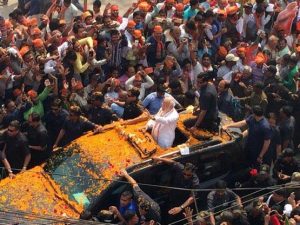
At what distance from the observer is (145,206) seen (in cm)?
1069

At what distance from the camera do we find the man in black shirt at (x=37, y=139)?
12.1 m

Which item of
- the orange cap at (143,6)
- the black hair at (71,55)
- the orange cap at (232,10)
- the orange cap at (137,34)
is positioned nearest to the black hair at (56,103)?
the black hair at (71,55)

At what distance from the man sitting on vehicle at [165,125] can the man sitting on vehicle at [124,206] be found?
4.50ft

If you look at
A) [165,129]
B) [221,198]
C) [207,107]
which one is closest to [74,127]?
[165,129]

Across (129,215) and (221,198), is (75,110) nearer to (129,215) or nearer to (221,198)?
(129,215)

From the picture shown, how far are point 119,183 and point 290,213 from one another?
271 centimetres

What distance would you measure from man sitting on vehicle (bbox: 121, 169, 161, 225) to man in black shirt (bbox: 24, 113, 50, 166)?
1929 millimetres

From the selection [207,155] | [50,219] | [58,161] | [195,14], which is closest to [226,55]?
[195,14]

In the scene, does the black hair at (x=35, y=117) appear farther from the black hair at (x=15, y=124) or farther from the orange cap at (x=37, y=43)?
the orange cap at (x=37, y=43)

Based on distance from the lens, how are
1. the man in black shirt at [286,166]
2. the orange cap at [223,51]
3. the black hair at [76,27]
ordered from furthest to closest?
the orange cap at [223,51] < the black hair at [76,27] < the man in black shirt at [286,166]

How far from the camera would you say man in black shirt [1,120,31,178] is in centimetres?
1180

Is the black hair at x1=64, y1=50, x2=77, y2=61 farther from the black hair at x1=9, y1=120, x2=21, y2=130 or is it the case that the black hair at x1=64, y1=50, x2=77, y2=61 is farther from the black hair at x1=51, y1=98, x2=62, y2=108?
the black hair at x1=9, y1=120, x2=21, y2=130

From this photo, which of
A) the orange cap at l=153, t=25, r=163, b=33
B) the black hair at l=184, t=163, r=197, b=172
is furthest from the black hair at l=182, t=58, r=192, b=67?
the black hair at l=184, t=163, r=197, b=172

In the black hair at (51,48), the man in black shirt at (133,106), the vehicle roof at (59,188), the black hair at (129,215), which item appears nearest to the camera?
the black hair at (129,215)
